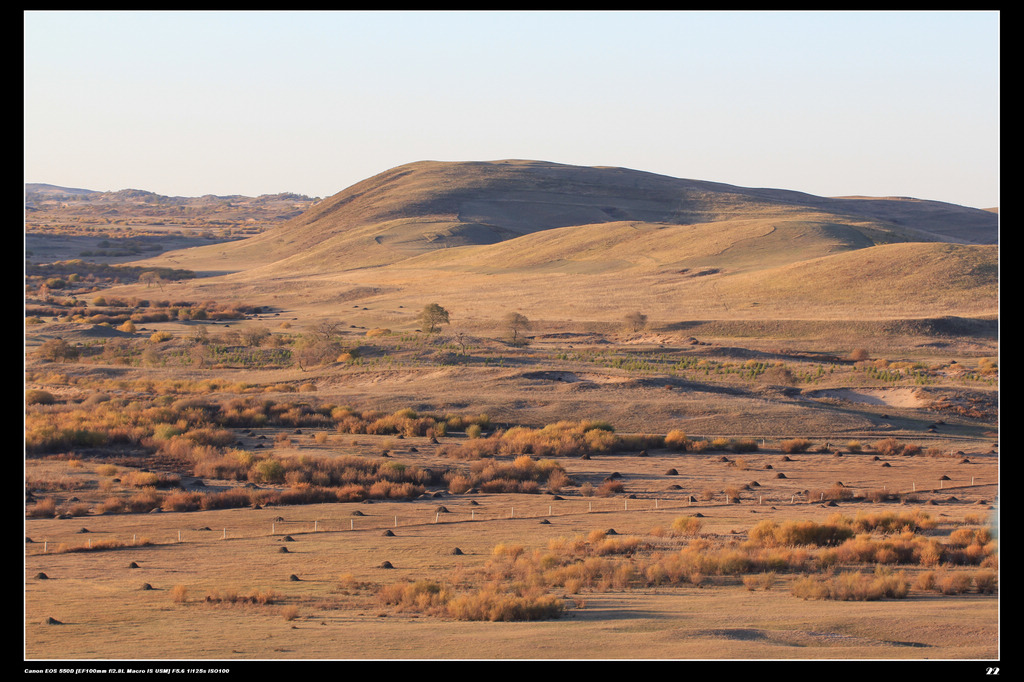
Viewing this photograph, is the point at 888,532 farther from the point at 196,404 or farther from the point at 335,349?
the point at 335,349

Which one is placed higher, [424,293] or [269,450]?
[424,293]

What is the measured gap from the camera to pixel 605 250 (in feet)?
336

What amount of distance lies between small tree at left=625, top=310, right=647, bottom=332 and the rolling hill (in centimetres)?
493

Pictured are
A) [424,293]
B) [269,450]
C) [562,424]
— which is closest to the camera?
[269,450]

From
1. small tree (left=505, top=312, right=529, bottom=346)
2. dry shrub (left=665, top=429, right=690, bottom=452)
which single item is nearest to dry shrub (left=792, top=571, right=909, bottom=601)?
dry shrub (left=665, top=429, right=690, bottom=452)

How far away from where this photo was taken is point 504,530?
794 inches

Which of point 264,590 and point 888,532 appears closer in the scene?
point 264,590

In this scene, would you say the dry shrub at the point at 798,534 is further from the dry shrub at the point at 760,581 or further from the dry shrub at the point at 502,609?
the dry shrub at the point at 502,609

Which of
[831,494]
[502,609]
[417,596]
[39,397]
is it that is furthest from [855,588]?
[39,397]

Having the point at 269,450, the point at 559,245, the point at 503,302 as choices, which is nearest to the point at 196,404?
the point at 269,450

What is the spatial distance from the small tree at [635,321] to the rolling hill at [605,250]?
194 inches

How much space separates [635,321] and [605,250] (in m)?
43.0

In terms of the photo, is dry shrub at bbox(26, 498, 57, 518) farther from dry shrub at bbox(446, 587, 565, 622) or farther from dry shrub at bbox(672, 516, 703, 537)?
dry shrub at bbox(672, 516, 703, 537)
